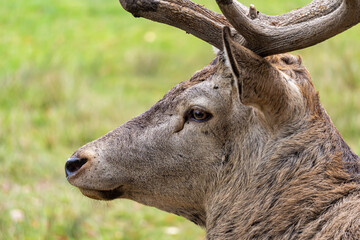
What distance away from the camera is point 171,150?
342cm

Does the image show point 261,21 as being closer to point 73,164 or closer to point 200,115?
point 200,115

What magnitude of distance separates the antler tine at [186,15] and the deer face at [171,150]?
17cm

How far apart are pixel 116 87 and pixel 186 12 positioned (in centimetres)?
803

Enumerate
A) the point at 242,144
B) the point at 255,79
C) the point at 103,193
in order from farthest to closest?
the point at 103,193 → the point at 242,144 → the point at 255,79

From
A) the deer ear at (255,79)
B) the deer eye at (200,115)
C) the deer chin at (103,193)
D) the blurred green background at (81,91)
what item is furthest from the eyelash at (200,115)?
the blurred green background at (81,91)

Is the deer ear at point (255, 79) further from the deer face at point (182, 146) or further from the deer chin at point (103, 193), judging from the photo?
the deer chin at point (103, 193)

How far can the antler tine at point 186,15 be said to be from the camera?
10.6 ft

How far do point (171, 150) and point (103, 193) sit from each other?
0.45m

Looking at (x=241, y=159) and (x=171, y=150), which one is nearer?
(x=241, y=159)

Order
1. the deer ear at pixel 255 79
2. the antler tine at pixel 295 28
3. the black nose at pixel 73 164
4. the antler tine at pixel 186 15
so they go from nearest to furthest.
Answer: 1. the deer ear at pixel 255 79
2. the antler tine at pixel 295 28
3. the antler tine at pixel 186 15
4. the black nose at pixel 73 164

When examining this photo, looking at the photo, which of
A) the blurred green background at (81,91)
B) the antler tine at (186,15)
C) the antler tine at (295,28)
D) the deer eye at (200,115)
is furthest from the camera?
the blurred green background at (81,91)

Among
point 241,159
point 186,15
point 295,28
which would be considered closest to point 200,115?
point 241,159

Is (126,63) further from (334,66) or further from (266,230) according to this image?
(266,230)

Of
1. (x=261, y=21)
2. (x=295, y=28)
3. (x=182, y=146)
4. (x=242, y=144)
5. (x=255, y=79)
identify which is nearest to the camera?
(x=255, y=79)
